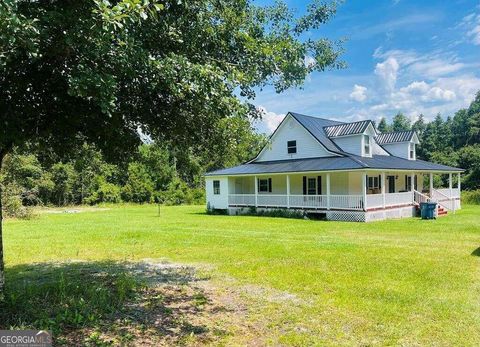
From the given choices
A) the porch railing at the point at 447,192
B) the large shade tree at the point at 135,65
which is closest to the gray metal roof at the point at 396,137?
the porch railing at the point at 447,192

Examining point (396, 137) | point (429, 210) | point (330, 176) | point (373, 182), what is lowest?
point (429, 210)

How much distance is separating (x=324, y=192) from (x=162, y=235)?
12082mm

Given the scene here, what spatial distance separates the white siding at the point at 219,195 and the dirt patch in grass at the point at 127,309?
1851 cm

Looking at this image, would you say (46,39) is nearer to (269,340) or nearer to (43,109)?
(43,109)

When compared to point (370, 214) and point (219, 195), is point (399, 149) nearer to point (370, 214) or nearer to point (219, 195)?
point (370, 214)

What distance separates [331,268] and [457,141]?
56.3 meters

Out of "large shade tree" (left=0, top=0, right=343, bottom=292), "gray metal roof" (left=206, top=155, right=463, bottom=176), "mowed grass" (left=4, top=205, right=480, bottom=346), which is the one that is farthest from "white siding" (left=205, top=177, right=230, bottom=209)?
"large shade tree" (left=0, top=0, right=343, bottom=292)

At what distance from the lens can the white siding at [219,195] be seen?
88.4 ft

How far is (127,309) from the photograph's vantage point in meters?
5.87

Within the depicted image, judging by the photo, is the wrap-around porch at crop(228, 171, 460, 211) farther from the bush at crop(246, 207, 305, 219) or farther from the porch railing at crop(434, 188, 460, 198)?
the bush at crop(246, 207, 305, 219)

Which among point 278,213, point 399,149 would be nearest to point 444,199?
point 399,149

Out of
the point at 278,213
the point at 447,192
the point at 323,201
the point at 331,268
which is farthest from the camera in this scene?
the point at 447,192

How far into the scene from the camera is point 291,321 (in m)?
5.46

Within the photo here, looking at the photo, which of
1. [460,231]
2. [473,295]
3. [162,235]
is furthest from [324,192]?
[473,295]
